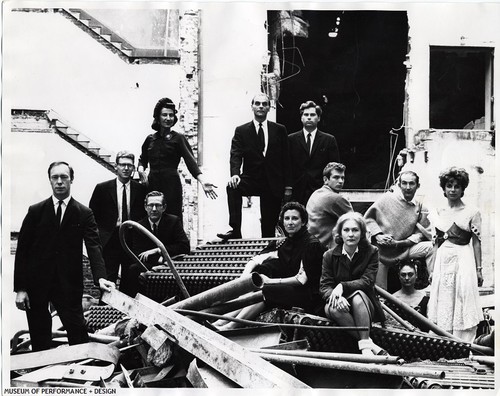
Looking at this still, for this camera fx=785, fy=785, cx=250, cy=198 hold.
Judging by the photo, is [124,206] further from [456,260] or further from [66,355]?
[456,260]

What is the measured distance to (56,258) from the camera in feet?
20.6

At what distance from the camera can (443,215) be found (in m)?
6.25

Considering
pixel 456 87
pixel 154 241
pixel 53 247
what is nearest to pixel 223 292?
pixel 154 241

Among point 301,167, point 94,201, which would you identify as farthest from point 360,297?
point 94,201

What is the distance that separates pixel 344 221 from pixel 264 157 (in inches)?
33.1

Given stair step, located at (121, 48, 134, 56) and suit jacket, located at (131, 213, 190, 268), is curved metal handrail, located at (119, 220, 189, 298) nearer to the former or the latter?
suit jacket, located at (131, 213, 190, 268)

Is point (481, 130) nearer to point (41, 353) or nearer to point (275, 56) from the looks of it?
point (275, 56)

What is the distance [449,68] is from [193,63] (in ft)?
Result: 6.76

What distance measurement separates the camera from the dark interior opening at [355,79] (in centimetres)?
626

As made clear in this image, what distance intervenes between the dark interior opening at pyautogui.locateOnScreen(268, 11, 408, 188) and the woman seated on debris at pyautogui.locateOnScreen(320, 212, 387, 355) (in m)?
0.42

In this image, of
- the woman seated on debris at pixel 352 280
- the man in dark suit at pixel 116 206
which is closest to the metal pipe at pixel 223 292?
the woman seated on debris at pixel 352 280

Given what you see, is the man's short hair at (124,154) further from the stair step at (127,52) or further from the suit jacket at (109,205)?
the stair step at (127,52)

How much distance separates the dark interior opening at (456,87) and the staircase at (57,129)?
2.66 meters

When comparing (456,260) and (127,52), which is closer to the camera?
(456,260)
